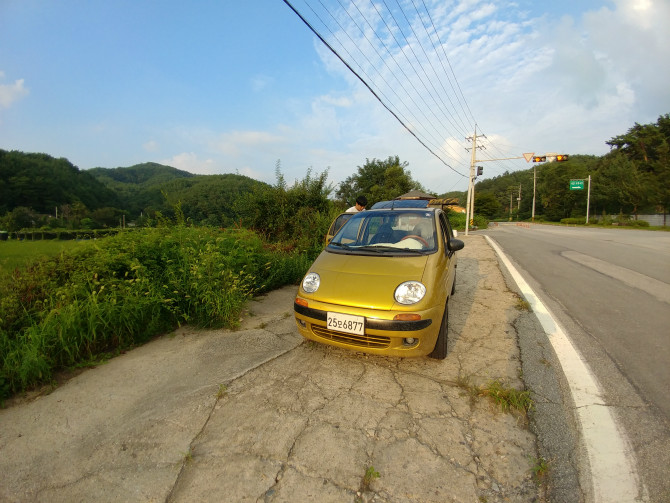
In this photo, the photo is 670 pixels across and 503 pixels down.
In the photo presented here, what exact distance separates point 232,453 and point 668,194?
47.8 metres

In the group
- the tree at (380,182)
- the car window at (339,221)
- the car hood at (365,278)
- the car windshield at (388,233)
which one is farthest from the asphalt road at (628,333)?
the tree at (380,182)

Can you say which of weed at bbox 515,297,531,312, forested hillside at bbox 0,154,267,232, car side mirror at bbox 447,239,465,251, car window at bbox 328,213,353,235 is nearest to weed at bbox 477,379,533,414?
car side mirror at bbox 447,239,465,251

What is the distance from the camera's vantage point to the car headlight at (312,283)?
2921mm

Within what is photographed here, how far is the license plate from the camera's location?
8.16 ft

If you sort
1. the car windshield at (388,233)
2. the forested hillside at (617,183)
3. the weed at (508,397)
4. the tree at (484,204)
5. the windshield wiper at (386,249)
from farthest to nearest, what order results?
the tree at (484,204) → the forested hillside at (617,183) → the car windshield at (388,233) → the windshield wiper at (386,249) → the weed at (508,397)

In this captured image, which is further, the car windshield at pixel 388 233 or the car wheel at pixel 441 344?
the car windshield at pixel 388 233

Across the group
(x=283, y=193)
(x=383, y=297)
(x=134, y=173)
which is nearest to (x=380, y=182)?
(x=283, y=193)

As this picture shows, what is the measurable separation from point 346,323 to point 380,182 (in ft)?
108

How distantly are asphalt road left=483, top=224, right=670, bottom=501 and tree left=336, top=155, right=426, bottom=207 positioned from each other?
2117 centimetres

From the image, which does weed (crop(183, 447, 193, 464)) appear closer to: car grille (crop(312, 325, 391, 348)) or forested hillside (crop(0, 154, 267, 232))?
car grille (crop(312, 325, 391, 348))

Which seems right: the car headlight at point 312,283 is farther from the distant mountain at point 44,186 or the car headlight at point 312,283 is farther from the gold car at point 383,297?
the distant mountain at point 44,186

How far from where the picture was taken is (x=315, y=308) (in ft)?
8.84

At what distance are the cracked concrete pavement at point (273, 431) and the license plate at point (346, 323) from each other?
16.6 inches

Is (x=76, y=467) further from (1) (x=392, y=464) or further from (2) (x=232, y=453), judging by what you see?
(1) (x=392, y=464)
